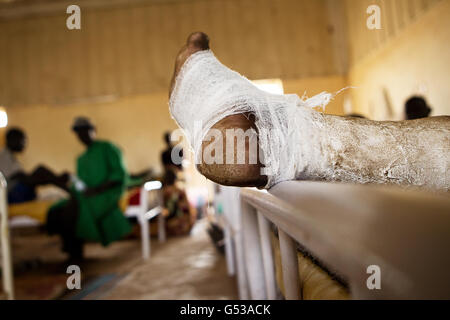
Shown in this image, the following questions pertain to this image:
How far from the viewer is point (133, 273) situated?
217 centimetres

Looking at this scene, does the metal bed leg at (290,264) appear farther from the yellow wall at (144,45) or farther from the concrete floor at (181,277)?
the yellow wall at (144,45)

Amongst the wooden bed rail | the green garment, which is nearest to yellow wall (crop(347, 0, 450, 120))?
the green garment

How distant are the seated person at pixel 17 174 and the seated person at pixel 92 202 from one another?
16 centimetres

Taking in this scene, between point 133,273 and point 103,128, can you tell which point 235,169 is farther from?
point 103,128

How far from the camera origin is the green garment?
8.71ft

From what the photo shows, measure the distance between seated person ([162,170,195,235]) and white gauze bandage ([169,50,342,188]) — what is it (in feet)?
10.1

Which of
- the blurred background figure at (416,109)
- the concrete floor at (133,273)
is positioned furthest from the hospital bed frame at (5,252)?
the blurred background figure at (416,109)

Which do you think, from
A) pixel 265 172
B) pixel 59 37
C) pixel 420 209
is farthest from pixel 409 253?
pixel 59 37

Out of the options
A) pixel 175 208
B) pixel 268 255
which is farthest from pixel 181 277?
pixel 175 208

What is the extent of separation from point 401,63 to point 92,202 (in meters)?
3.49

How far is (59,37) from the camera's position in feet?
19.3

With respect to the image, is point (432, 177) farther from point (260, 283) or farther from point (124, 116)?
point (124, 116)

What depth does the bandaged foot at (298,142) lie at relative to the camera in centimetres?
53

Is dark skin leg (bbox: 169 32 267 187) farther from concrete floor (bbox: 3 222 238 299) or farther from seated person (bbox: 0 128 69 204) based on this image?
seated person (bbox: 0 128 69 204)
